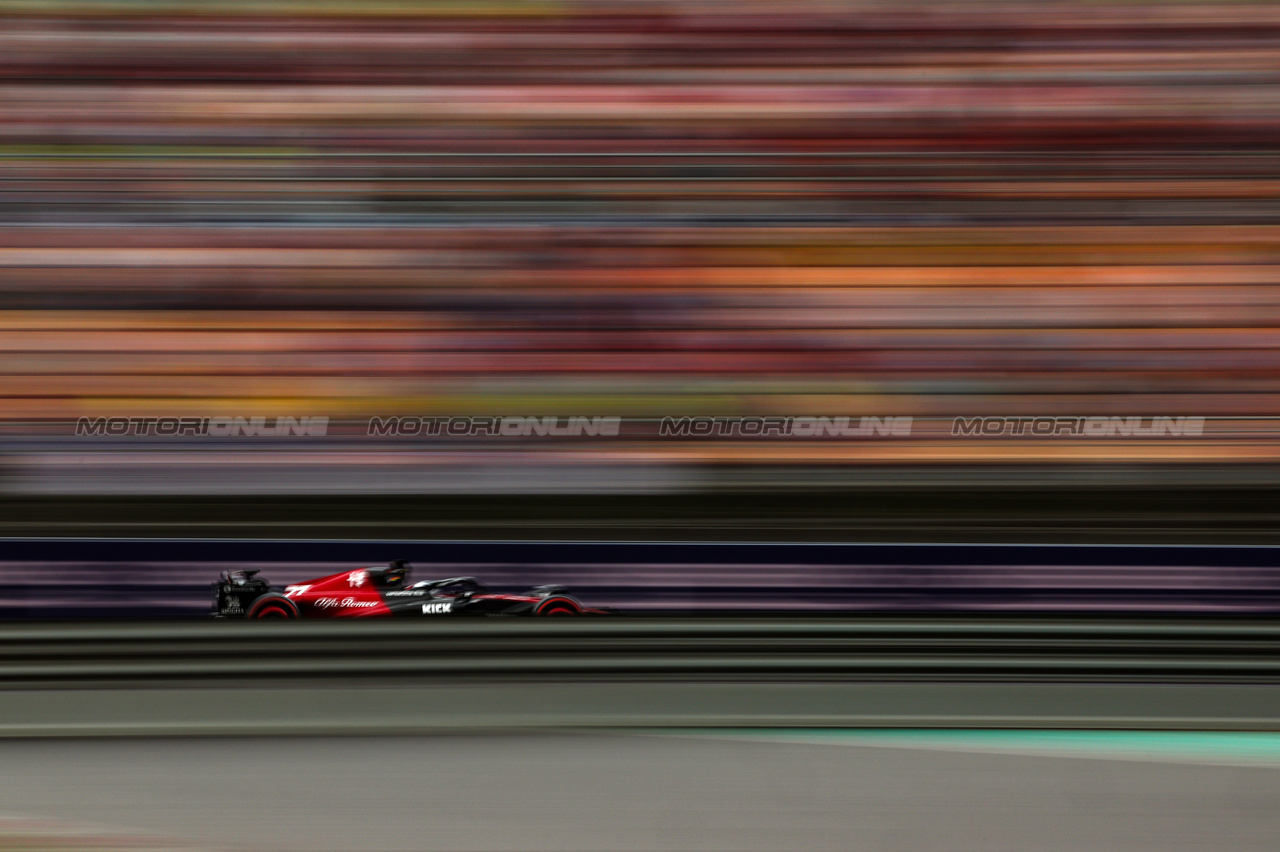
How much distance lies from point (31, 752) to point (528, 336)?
5.96 ft

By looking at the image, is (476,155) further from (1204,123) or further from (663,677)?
(1204,123)

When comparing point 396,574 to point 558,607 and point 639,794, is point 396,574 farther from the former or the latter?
point 639,794

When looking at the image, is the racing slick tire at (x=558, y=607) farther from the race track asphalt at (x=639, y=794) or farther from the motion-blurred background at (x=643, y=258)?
the race track asphalt at (x=639, y=794)

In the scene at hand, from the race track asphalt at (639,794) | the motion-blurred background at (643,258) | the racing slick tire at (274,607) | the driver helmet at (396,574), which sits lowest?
the race track asphalt at (639,794)

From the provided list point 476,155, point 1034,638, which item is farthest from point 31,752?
point 1034,638

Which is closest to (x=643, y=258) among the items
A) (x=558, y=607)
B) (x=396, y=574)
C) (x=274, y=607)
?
(x=558, y=607)

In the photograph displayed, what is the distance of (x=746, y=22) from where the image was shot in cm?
343

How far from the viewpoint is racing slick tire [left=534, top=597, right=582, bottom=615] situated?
3373mm

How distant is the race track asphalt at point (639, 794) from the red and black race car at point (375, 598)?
37cm

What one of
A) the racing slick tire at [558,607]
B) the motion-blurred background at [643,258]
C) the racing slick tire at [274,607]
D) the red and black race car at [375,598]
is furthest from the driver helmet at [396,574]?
the racing slick tire at [558,607]

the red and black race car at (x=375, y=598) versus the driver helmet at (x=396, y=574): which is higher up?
the driver helmet at (x=396, y=574)

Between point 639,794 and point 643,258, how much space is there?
153 centimetres

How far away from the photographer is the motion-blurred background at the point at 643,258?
3326mm

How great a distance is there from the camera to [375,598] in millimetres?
3381
